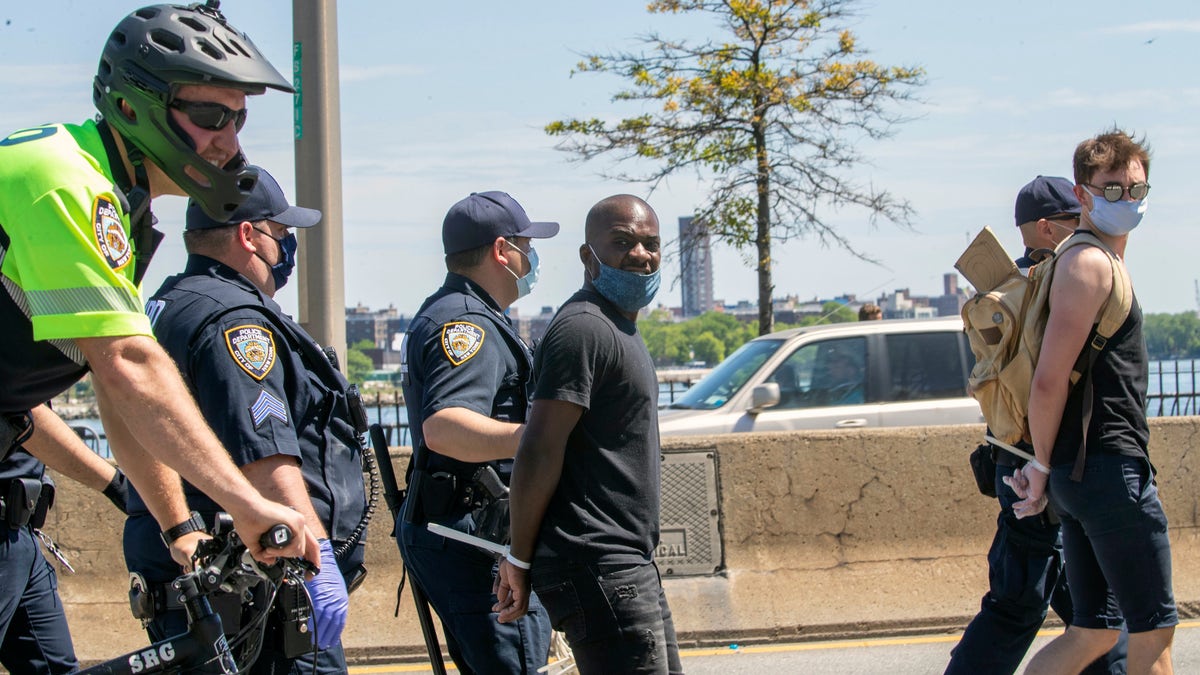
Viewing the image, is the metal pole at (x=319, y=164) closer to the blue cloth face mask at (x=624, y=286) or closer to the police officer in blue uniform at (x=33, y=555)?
the police officer in blue uniform at (x=33, y=555)

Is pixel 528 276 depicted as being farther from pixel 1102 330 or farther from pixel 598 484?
pixel 1102 330

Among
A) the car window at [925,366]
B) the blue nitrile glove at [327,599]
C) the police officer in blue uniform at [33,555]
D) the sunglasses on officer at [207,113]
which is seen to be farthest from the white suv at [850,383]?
the sunglasses on officer at [207,113]

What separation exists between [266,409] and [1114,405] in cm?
273

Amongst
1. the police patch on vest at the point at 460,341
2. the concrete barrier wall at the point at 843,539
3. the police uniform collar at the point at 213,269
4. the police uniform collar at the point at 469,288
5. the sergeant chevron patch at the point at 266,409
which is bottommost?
the concrete barrier wall at the point at 843,539

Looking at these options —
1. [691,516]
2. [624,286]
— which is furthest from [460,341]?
[691,516]

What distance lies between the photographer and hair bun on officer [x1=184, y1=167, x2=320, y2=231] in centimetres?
388

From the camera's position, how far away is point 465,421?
398 centimetres

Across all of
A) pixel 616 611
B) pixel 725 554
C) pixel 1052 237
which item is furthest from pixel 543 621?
pixel 725 554

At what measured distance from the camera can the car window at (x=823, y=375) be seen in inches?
363

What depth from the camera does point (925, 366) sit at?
364 inches

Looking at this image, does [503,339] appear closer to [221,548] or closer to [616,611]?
[616,611]

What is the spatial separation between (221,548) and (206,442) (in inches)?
15.6

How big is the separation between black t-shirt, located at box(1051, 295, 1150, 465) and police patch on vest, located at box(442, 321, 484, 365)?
1.98 meters

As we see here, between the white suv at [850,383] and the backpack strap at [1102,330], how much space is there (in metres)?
4.63
